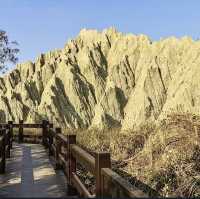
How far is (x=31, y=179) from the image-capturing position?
12758 mm

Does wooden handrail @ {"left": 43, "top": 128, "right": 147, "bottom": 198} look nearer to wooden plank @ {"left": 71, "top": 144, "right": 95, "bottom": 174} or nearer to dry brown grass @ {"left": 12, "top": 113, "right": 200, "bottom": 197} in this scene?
wooden plank @ {"left": 71, "top": 144, "right": 95, "bottom": 174}

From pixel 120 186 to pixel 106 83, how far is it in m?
75.1

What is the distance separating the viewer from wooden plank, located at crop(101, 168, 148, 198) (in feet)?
17.7

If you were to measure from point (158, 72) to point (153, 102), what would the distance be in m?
5.77

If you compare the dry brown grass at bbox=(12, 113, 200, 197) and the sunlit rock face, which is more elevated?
the sunlit rock face

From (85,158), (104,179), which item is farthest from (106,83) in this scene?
(104,179)

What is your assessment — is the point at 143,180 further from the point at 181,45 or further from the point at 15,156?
the point at 181,45

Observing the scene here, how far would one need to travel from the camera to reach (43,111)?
237ft

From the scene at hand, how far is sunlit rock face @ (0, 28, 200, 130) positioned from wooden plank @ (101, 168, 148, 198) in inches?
2370

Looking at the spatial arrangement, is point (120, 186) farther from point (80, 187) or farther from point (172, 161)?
point (172, 161)

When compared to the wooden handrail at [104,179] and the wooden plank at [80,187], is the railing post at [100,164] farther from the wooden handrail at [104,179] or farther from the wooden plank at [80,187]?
the wooden plank at [80,187]

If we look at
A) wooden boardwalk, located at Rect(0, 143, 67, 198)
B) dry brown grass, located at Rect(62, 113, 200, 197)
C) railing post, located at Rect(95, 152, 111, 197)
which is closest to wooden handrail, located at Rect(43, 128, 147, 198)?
railing post, located at Rect(95, 152, 111, 197)

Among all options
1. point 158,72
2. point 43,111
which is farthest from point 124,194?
point 158,72

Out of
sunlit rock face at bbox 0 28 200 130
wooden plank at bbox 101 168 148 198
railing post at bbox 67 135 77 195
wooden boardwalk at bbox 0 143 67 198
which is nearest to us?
wooden plank at bbox 101 168 148 198
